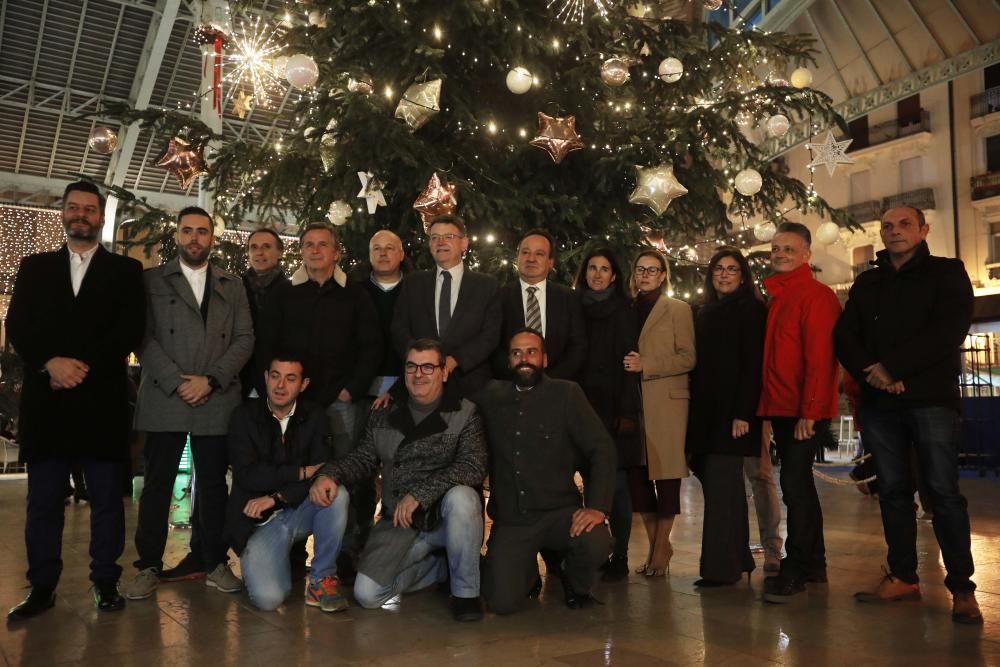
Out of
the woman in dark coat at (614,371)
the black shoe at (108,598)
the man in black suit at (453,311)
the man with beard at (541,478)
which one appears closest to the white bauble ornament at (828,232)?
the woman in dark coat at (614,371)

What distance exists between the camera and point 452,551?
3.88 meters

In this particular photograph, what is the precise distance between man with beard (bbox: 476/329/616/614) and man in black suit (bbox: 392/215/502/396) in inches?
16.0

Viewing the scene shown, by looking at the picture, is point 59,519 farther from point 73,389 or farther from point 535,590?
point 535,590

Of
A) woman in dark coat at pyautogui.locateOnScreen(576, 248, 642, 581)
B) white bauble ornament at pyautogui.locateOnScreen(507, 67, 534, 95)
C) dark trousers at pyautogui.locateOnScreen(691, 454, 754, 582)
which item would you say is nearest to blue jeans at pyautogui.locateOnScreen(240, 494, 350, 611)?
woman in dark coat at pyautogui.locateOnScreen(576, 248, 642, 581)

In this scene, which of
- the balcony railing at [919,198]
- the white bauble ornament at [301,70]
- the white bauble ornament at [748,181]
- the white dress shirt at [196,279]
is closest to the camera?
the white dress shirt at [196,279]

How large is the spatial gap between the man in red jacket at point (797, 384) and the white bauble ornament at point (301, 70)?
3239 mm

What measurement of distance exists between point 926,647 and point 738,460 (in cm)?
134

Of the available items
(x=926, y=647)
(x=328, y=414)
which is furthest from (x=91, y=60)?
(x=926, y=647)

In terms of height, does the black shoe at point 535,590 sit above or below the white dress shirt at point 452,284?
below

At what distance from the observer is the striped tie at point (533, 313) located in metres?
4.69

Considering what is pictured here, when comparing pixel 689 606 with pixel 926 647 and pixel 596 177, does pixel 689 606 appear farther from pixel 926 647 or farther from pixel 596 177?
pixel 596 177

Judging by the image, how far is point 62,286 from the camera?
12.8 ft

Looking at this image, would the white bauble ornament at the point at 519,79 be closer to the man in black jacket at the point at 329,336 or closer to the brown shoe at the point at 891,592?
the man in black jacket at the point at 329,336

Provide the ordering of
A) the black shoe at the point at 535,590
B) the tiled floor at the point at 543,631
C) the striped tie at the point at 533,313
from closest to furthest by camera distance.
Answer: the tiled floor at the point at 543,631 → the black shoe at the point at 535,590 → the striped tie at the point at 533,313
